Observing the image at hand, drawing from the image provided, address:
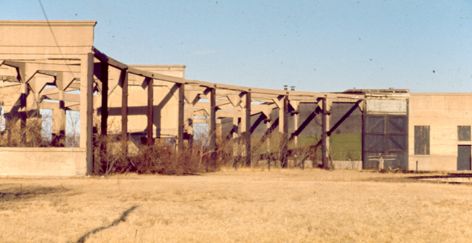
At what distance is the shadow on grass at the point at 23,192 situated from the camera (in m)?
16.3

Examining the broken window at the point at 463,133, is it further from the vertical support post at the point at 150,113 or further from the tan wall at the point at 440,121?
the vertical support post at the point at 150,113

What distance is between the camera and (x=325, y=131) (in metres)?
42.1

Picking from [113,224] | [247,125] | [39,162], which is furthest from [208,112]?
[113,224]

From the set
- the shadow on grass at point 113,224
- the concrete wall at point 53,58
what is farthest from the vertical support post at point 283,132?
the shadow on grass at point 113,224

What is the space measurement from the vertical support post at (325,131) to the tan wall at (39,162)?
801 inches

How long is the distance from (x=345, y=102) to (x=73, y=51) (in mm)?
22299

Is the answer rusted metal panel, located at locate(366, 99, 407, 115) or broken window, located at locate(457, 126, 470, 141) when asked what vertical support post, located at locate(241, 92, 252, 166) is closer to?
rusted metal panel, located at locate(366, 99, 407, 115)

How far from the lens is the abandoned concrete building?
89.1 feet

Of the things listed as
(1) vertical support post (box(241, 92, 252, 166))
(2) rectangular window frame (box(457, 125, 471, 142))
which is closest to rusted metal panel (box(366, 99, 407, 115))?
(2) rectangular window frame (box(457, 125, 471, 142))

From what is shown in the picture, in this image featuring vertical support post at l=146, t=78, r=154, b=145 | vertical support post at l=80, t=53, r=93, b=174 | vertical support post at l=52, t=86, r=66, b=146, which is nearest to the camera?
vertical support post at l=80, t=53, r=93, b=174

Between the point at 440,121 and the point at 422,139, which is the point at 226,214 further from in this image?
the point at 440,121

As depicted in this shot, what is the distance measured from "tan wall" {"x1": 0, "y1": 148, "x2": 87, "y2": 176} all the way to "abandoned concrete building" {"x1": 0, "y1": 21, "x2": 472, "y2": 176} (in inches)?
37.1

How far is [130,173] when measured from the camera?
28.5 m

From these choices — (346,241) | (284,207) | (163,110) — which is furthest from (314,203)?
(163,110)
